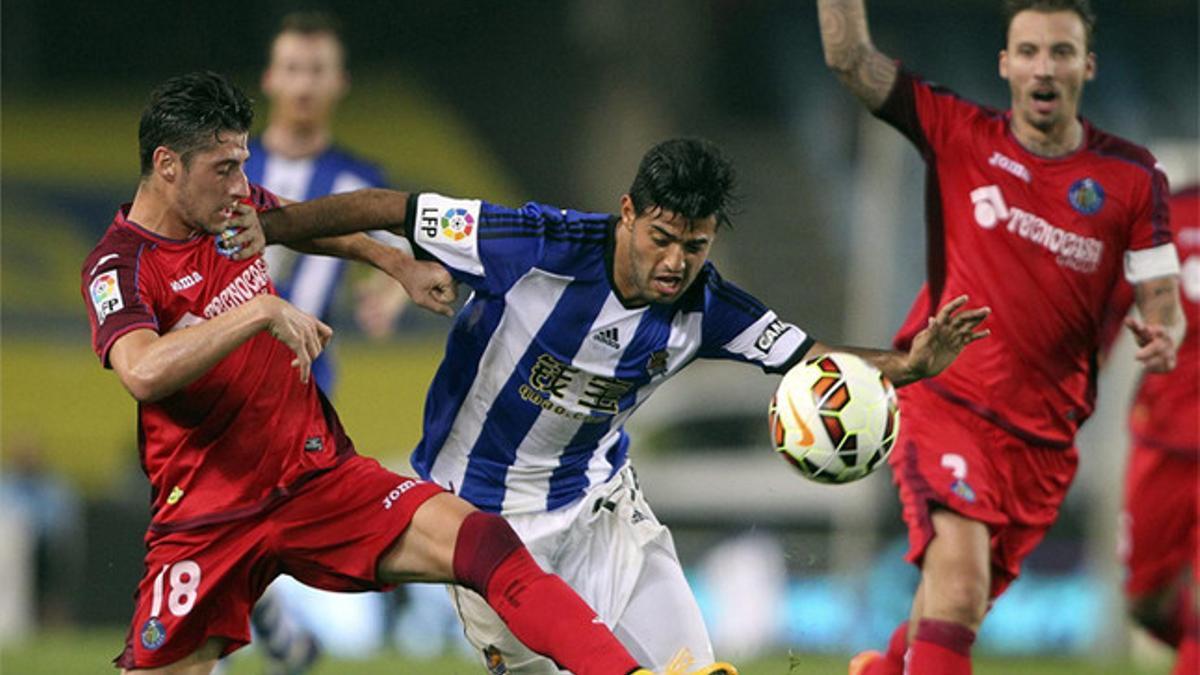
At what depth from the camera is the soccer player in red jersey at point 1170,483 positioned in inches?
347

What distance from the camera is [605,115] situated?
21.6 metres

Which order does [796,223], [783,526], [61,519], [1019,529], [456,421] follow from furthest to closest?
[796,223], [61,519], [783,526], [1019,529], [456,421]

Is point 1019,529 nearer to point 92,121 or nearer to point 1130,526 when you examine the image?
point 1130,526

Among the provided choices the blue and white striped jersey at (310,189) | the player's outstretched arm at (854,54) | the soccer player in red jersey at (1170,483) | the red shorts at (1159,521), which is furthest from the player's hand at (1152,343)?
the blue and white striped jersey at (310,189)

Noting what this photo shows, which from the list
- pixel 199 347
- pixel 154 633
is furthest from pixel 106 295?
pixel 154 633

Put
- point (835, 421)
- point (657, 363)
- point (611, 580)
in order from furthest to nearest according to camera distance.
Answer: point (611, 580)
point (657, 363)
point (835, 421)

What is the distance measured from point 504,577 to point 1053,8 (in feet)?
9.62

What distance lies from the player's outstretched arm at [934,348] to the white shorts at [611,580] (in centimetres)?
80

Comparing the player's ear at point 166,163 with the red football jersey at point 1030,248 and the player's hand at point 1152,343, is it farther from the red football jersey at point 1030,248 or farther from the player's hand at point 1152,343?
the player's hand at point 1152,343

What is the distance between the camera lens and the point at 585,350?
19.8ft

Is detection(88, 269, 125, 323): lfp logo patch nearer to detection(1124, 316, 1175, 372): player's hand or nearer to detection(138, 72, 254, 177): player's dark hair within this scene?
detection(138, 72, 254, 177): player's dark hair

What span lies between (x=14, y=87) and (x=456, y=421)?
16495mm

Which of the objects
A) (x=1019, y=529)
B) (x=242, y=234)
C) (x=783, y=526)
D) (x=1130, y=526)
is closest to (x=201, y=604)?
(x=242, y=234)

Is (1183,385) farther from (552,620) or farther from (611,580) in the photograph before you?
(552,620)
